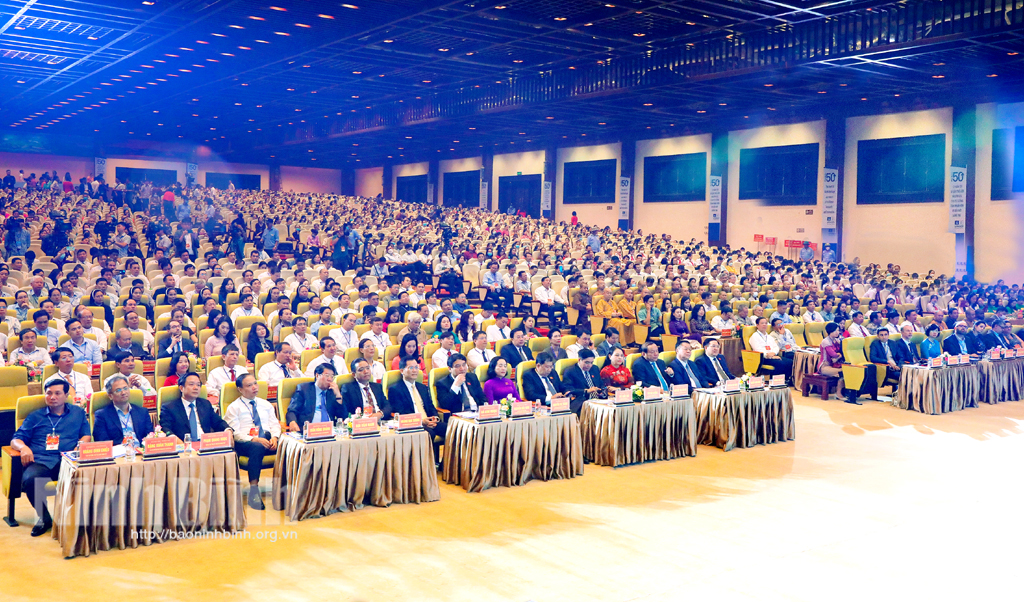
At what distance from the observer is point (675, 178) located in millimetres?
27125

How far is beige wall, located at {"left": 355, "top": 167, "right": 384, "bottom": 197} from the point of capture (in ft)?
149

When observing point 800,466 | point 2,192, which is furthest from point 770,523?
point 2,192

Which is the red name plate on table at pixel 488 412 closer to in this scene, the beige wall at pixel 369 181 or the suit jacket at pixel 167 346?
the suit jacket at pixel 167 346

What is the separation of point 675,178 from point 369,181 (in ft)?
77.3

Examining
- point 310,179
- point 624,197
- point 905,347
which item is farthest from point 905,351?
point 310,179

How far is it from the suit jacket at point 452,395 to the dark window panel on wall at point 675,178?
19671mm

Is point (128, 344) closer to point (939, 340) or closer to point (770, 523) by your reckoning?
point (770, 523)

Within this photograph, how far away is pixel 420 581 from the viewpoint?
507 cm

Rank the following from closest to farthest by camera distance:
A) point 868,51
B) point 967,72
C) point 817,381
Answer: point 817,381
point 868,51
point 967,72

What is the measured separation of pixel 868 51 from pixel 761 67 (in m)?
1.89

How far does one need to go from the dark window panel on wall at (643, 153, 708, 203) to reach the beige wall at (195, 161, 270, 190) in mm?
23719

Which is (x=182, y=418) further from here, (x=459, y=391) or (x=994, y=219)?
(x=994, y=219)

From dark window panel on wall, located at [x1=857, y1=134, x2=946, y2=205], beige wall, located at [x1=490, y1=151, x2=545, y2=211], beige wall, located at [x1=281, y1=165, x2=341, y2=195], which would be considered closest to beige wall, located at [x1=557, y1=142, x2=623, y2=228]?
beige wall, located at [x1=490, y1=151, x2=545, y2=211]

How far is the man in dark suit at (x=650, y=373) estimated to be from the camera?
29.3 feet
